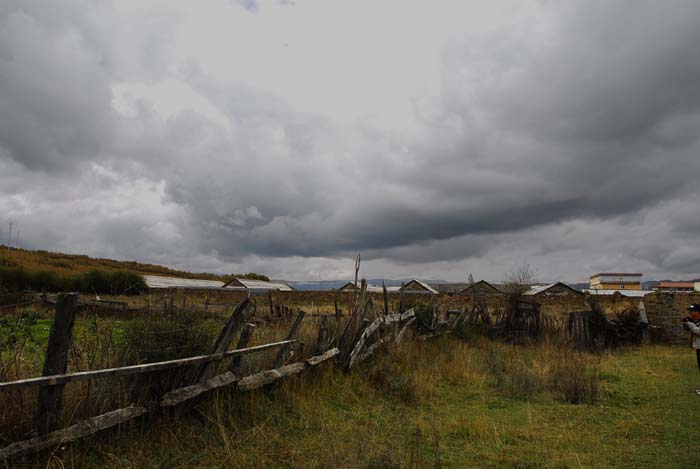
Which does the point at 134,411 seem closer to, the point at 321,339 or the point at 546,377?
the point at 321,339

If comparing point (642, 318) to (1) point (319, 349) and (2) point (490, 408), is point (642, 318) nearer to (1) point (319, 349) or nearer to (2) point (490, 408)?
(2) point (490, 408)

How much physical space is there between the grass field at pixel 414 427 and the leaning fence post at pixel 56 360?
302 millimetres

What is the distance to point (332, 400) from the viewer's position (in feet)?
24.7

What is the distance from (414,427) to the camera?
6449mm

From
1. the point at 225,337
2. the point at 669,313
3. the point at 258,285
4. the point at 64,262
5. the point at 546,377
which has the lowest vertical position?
the point at 546,377

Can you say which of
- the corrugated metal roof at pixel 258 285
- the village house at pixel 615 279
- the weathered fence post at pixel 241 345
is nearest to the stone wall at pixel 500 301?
the weathered fence post at pixel 241 345

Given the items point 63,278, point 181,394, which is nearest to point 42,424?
point 181,394

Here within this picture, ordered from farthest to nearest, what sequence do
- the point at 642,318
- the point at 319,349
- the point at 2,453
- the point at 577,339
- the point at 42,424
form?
the point at 642,318
the point at 577,339
the point at 319,349
the point at 42,424
the point at 2,453

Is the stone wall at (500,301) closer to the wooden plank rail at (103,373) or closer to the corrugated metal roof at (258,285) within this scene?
the wooden plank rail at (103,373)

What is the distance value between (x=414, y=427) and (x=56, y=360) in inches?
177

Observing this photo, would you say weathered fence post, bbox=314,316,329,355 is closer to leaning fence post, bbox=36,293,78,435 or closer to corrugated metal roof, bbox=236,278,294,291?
leaning fence post, bbox=36,293,78,435

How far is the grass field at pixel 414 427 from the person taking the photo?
491 cm

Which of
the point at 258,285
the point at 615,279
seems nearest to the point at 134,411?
the point at 258,285

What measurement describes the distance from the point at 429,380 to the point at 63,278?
41160mm
